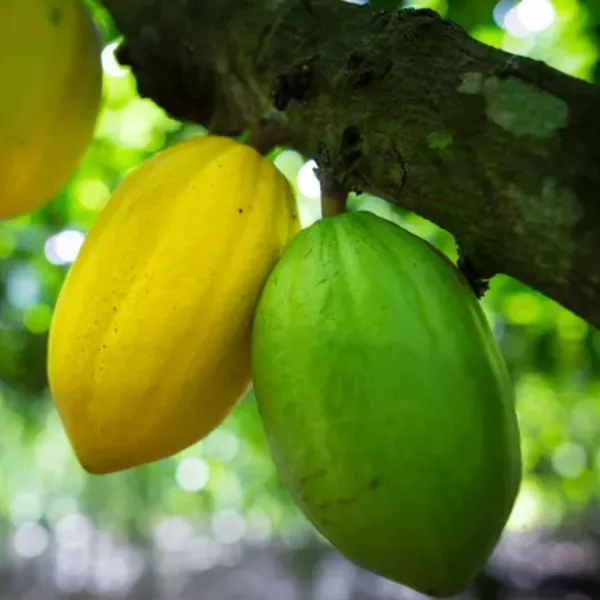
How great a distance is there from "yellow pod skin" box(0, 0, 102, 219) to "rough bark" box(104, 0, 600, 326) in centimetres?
15

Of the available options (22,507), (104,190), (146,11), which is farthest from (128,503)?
(146,11)

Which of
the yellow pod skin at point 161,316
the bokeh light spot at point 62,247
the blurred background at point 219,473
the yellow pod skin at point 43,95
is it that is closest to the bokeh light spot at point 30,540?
the blurred background at point 219,473

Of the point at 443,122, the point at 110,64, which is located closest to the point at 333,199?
the point at 443,122

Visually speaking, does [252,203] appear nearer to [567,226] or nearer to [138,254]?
[138,254]

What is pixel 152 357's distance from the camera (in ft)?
2.07

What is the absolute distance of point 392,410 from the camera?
52 cm

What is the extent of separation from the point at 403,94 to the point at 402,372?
20 cm

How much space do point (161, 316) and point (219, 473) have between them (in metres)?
5.51

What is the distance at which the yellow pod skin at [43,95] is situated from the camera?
767mm

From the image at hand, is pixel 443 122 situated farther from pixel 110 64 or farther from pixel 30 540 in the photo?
pixel 30 540

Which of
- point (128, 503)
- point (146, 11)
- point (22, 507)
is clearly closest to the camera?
point (146, 11)

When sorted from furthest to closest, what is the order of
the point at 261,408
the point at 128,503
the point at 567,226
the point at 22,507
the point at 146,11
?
the point at 22,507 → the point at 128,503 → the point at 146,11 → the point at 261,408 → the point at 567,226

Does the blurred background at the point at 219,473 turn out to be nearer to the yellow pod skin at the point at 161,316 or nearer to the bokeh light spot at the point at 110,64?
the bokeh light spot at the point at 110,64

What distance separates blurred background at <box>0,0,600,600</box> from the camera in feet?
5.90
